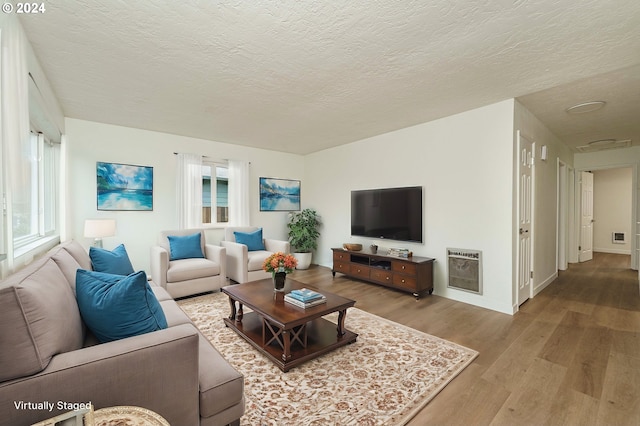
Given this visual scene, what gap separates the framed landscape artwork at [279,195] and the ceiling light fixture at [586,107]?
456 cm

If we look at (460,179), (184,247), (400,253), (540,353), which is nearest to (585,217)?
(460,179)

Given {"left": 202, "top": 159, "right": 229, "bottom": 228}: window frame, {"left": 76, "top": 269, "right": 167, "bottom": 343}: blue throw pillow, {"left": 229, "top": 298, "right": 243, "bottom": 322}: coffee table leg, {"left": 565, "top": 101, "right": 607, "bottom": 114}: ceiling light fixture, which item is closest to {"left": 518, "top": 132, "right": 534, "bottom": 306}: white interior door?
{"left": 565, "top": 101, "right": 607, "bottom": 114}: ceiling light fixture

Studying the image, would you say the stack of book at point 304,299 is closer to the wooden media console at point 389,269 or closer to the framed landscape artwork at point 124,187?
the wooden media console at point 389,269

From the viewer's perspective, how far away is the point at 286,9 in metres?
1.68

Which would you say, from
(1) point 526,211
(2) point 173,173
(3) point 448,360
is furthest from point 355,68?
(2) point 173,173

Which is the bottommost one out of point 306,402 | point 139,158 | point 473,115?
point 306,402

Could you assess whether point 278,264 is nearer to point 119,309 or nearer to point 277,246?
point 119,309

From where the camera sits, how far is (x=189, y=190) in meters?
4.56

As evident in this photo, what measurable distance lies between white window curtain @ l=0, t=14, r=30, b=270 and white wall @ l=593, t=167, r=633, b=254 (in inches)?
416

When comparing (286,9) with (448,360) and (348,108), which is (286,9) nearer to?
(348,108)

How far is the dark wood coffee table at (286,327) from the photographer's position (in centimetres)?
203

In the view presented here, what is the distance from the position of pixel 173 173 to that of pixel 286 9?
3.63 m

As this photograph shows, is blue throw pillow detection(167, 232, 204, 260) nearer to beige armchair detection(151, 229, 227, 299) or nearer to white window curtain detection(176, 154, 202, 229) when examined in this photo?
beige armchair detection(151, 229, 227, 299)

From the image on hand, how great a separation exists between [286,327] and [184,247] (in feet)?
8.69
